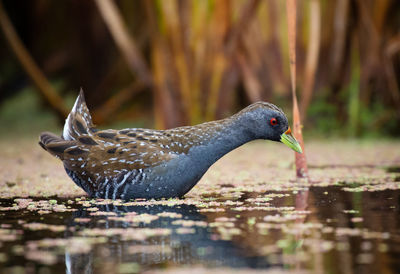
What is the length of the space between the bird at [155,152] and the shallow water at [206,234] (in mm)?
103

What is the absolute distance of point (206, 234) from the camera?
316 centimetres

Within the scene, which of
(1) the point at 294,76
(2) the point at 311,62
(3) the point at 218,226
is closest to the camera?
(3) the point at 218,226

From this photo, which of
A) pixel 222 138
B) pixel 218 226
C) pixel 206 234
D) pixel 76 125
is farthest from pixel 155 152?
pixel 206 234

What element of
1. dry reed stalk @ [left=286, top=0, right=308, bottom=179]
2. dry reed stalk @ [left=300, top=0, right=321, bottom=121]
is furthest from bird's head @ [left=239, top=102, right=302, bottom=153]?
dry reed stalk @ [left=300, top=0, right=321, bottom=121]

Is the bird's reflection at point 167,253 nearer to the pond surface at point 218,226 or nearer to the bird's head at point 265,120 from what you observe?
the pond surface at point 218,226

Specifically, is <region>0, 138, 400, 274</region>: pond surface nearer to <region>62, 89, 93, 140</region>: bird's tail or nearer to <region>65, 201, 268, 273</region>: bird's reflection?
<region>65, 201, 268, 273</region>: bird's reflection

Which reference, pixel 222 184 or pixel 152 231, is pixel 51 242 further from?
pixel 222 184

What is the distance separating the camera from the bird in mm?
4125

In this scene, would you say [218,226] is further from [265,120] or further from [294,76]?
[294,76]

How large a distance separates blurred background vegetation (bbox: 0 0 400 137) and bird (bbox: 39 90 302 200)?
2.34 m

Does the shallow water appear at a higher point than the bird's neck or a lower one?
lower

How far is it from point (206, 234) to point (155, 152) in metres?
1.11

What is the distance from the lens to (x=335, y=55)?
27.3 ft

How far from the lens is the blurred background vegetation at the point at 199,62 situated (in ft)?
23.7
